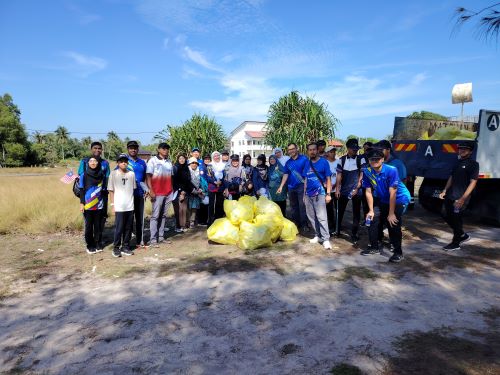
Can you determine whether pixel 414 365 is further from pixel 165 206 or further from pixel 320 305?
pixel 165 206

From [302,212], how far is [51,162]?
48.4 meters

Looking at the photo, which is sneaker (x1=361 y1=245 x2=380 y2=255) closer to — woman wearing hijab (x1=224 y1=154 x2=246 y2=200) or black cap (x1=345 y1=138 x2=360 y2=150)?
black cap (x1=345 y1=138 x2=360 y2=150)

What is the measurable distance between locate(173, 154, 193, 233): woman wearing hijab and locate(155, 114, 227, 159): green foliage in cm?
946

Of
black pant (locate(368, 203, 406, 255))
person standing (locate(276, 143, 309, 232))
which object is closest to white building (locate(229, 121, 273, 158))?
person standing (locate(276, 143, 309, 232))

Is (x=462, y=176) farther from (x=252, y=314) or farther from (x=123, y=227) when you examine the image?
(x=123, y=227)

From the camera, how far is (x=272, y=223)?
5758 millimetres

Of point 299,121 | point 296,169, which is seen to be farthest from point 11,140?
point 296,169

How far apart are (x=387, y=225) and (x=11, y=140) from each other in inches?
1625

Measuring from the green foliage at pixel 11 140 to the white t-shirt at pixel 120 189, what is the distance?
37.4 metres

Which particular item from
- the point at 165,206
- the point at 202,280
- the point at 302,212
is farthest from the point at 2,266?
the point at 302,212

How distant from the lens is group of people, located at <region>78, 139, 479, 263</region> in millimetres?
4953

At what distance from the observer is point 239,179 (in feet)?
24.8

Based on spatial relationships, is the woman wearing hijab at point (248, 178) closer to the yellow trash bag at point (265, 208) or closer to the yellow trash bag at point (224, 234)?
the yellow trash bag at point (265, 208)

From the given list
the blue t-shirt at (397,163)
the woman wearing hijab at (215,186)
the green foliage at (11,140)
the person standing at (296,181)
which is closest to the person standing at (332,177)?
the person standing at (296,181)
